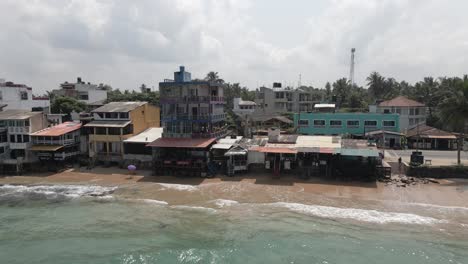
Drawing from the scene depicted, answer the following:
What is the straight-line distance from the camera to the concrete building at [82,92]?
88812mm

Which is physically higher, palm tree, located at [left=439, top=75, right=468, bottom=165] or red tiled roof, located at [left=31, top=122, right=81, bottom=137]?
palm tree, located at [left=439, top=75, right=468, bottom=165]

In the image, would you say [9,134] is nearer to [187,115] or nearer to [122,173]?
[122,173]

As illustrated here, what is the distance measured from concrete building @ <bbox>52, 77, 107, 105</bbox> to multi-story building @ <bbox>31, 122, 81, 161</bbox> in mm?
41429

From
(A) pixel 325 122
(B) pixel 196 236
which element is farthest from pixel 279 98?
(B) pixel 196 236

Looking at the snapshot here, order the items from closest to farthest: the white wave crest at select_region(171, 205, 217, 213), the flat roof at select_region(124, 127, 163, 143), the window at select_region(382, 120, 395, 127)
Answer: the white wave crest at select_region(171, 205, 217, 213)
the flat roof at select_region(124, 127, 163, 143)
the window at select_region(382, 120, 395, 127)

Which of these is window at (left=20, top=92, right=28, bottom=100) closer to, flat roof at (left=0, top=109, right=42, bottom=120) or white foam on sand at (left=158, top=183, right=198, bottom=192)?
flat roof at (left=0, top=109, right=42, bottom=120)

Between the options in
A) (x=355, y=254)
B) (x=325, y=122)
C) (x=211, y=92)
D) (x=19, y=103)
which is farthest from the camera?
(x=19, y=103)

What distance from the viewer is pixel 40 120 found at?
45.8m

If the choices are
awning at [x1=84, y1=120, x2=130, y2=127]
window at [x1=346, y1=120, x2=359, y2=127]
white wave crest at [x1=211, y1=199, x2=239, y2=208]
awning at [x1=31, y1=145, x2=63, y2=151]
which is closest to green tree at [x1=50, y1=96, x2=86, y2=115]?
awning at [x1=31, y1=145, x2=63, y2=151]

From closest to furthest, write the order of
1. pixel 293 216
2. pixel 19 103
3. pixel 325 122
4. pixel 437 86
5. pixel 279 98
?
1. pixel 293 216
2. pixel 325 122
3. pixel 19 103
4. pixel 437 86
5. pixel 279 98

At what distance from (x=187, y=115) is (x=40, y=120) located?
20.8 m

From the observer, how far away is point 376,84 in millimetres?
86125

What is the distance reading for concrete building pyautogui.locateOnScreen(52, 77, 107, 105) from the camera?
8881 cm

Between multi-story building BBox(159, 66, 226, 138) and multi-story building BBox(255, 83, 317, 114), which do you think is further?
multi-story building BBox(255, 83, 317, 114)
